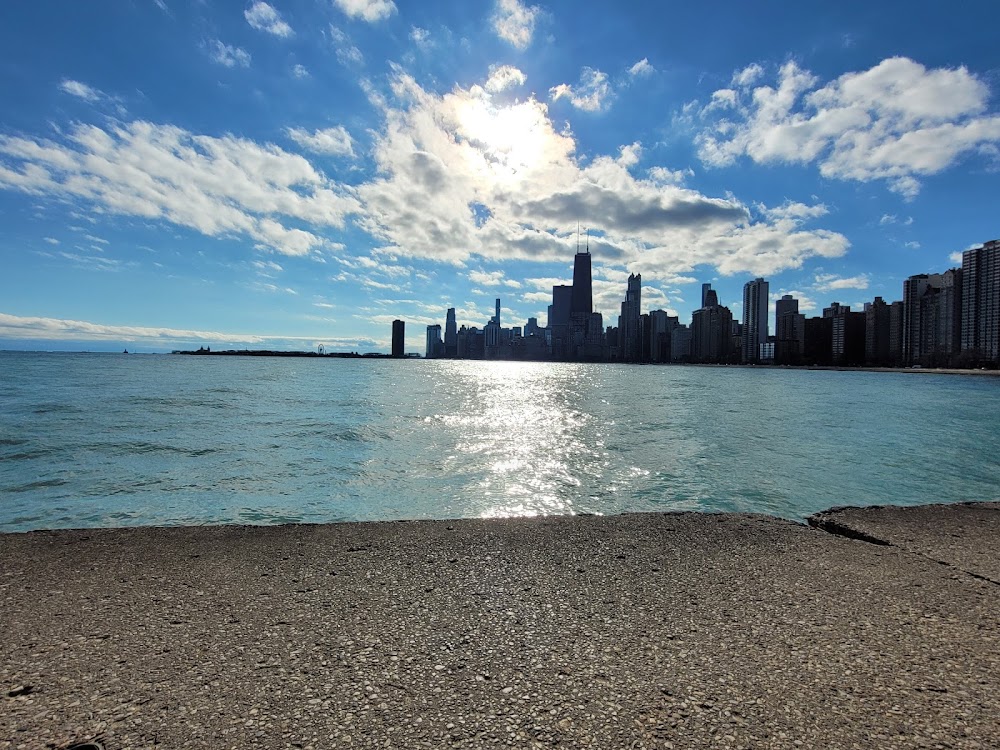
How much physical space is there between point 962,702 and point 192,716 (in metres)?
4.27

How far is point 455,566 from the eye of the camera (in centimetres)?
508

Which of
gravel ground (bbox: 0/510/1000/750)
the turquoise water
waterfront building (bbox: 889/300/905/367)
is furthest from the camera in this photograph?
waterfront building (bbox: 889/300/905/367)

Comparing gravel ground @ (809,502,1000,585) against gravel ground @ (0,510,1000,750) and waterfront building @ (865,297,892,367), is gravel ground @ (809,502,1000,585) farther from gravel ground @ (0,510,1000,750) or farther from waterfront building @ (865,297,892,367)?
waterfront building @ (865,297,892,367)

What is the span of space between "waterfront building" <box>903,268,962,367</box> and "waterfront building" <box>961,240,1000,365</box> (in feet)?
8.62

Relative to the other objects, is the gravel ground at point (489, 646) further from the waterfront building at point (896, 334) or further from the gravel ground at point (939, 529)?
the waterfront building at point (896, 334)

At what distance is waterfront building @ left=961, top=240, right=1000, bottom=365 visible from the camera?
A: 138 meters

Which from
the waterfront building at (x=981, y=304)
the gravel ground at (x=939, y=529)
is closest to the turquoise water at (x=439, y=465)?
the gravel ground at (x=939, y=529)

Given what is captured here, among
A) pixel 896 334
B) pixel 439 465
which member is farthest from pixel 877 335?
pixel 439 465

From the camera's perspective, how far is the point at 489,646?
351cm

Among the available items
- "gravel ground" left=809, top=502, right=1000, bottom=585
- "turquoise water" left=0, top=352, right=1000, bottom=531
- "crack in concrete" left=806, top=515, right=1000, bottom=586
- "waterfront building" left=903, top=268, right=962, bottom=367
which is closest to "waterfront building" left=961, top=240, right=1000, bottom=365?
"waterfront building" left=903, top=268, right=962, bottom=367

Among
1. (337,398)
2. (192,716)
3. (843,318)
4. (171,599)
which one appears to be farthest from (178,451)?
(843,318)

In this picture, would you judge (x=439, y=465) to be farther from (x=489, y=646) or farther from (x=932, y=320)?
(x=932, y=320)

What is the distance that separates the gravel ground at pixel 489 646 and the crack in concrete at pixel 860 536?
0.60 ft

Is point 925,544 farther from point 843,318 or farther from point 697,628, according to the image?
point 843,318
